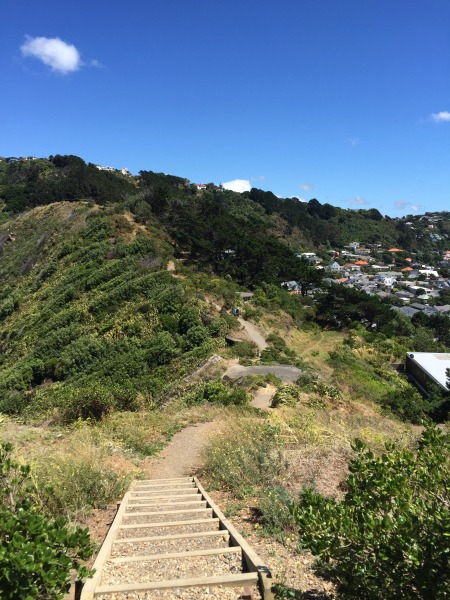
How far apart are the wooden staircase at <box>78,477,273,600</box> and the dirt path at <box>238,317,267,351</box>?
16.8 meters

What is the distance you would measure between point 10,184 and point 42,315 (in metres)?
52.8

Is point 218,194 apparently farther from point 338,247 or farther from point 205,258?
point 205,258

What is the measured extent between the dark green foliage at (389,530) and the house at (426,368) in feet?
74.9

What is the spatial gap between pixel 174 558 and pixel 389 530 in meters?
2.04

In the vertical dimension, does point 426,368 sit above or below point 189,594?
below

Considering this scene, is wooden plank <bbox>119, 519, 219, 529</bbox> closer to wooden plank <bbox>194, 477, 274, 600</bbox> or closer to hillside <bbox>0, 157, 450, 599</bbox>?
wooden plank <bbox>194, 477, 274, 600</bbox>

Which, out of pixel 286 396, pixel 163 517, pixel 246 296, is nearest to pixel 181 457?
pixel 163 517

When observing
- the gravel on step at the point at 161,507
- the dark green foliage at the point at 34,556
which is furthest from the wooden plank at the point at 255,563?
the dark green foliage at the point at 34,556

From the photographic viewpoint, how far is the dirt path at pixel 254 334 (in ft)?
73.3

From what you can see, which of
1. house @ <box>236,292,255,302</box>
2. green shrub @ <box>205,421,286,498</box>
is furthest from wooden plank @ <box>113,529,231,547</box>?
house @ <box>236,292,255,302</box>

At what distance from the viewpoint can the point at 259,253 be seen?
3653 centimetres

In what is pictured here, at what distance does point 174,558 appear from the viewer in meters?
3.60

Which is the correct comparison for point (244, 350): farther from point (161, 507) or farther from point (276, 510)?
point (276, 510)

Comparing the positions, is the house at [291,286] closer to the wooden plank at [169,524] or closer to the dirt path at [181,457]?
the dirt path at [181,457]
